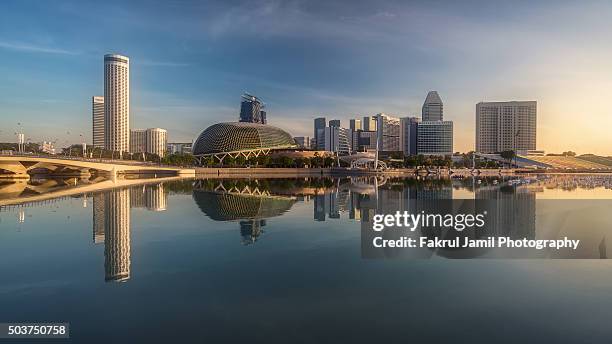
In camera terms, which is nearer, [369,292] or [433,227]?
[369,292]

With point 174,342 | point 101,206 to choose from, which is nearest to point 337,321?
point 174,342

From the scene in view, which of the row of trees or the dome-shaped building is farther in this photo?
the dome-shaped building

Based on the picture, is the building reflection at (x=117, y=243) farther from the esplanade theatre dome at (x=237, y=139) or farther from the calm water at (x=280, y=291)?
the esplanade theatre dome at (x=237, y=139)

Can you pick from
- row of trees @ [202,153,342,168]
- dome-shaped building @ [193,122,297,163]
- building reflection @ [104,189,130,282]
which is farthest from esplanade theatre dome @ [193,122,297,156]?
building reflection @ [104,189,130,282]

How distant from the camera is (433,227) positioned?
24.2 meters

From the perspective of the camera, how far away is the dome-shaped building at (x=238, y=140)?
160 metres

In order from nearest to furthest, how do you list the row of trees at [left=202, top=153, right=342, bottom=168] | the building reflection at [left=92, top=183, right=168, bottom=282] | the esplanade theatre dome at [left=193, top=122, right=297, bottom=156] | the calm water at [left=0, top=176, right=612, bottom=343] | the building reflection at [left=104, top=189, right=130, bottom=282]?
the calm water at [left=0, top=176, right=612, bottom=343]
the building reflection at [left=104, top=189, right=130, bottom=282]
the building reflection at [left=92, top=183, right=168, bottom=282]
the row of trees at [left=202, top=153, right=342, bottom=168]
the esplanade theatre dome at [left=193, top=122, right=297, bottom=156]

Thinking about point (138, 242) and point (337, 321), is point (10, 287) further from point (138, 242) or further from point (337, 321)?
point (337, 321)

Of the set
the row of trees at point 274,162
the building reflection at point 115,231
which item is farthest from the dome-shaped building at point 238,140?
the building reflection at point 115,231

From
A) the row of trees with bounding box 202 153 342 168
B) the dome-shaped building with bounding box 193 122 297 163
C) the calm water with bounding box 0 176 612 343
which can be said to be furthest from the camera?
the dome-shaped building with bounding box 193 122 297 163

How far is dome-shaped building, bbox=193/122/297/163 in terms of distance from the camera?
16025 cm

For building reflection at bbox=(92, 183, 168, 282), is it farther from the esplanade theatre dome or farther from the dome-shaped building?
the esplanade theatre dome

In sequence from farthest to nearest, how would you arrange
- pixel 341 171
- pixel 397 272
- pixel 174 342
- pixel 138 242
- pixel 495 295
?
pixel 341 171
pixel 138 242
pixel 397 272
pixel 495 295
pixel 174 342

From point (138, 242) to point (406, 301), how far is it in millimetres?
13135
